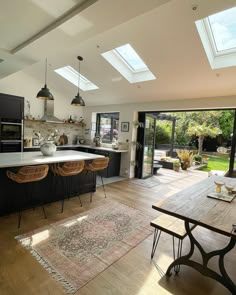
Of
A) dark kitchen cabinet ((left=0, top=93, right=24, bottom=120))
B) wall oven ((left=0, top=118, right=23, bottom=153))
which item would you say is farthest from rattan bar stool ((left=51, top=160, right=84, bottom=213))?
dark kitchen cabinet ((left=0, top=93, right=24, bottom=120))

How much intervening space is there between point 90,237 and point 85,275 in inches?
26.6

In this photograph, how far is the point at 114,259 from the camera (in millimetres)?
2186

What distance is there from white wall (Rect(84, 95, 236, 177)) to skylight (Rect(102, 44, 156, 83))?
1.10 metres

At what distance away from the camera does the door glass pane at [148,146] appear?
6.13 metres

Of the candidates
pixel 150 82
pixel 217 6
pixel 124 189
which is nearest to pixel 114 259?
pixel 124 189

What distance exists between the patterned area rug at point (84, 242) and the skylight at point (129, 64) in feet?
10.4

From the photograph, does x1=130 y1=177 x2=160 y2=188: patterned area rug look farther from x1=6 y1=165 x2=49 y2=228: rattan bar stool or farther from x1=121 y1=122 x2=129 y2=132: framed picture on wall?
x1=6 y1=165 x2=49 y2=228: rattan bar stool

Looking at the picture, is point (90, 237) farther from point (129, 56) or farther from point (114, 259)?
point (129, 56)

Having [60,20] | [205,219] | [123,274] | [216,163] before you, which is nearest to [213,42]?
[60,20]

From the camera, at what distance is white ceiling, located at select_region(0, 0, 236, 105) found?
1.94 meters

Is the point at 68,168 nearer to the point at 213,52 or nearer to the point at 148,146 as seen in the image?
the point at 213,52

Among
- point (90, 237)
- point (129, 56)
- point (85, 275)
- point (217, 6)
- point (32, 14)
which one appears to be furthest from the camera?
Result: point (129, 56)

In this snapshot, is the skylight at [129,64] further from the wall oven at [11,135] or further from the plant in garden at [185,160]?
the plant in garden at [185,160]

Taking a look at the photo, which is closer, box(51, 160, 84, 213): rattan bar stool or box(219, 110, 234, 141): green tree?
box(51, 160, 84, 213): rattan bar stool
